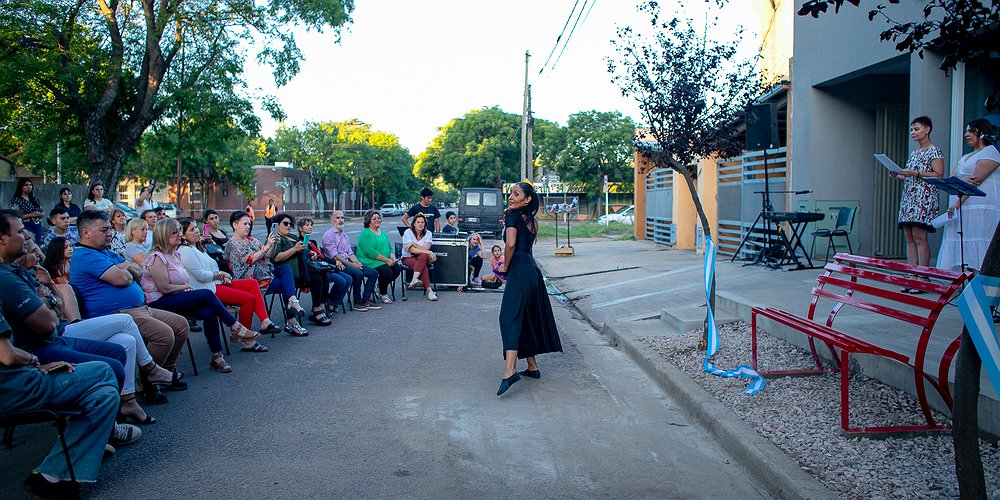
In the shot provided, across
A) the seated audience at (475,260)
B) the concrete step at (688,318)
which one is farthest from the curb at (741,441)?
the seated audience at (475,260)

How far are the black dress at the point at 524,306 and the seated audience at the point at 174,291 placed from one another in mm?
2721

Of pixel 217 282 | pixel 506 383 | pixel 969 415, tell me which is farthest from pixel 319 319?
pixel 969 415

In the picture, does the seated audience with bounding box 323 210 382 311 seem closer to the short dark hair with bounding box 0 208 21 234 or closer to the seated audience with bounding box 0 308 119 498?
the short dark hair with bounding box 0 208 21 234

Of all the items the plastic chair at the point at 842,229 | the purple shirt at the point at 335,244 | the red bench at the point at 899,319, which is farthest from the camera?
the plastic chair at the point at 842,229

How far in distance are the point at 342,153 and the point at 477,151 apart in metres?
13.7

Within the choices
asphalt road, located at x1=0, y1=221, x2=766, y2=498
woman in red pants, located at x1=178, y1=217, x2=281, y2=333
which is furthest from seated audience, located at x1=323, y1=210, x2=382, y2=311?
asphalt road, located at x1=0, y1=221, x2=766, y2=498

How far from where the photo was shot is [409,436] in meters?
5.41

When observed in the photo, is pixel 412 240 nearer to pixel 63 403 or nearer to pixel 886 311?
pixel 886 311

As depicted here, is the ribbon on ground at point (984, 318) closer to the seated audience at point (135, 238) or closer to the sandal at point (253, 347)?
the sandal at point (253, 347)

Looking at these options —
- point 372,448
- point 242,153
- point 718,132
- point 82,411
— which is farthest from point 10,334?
point 242,153

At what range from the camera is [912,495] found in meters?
4.01

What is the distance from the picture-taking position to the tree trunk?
3.49 m

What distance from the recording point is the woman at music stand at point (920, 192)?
8.00 m

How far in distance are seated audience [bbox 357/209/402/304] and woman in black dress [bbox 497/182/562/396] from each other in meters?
5.63
